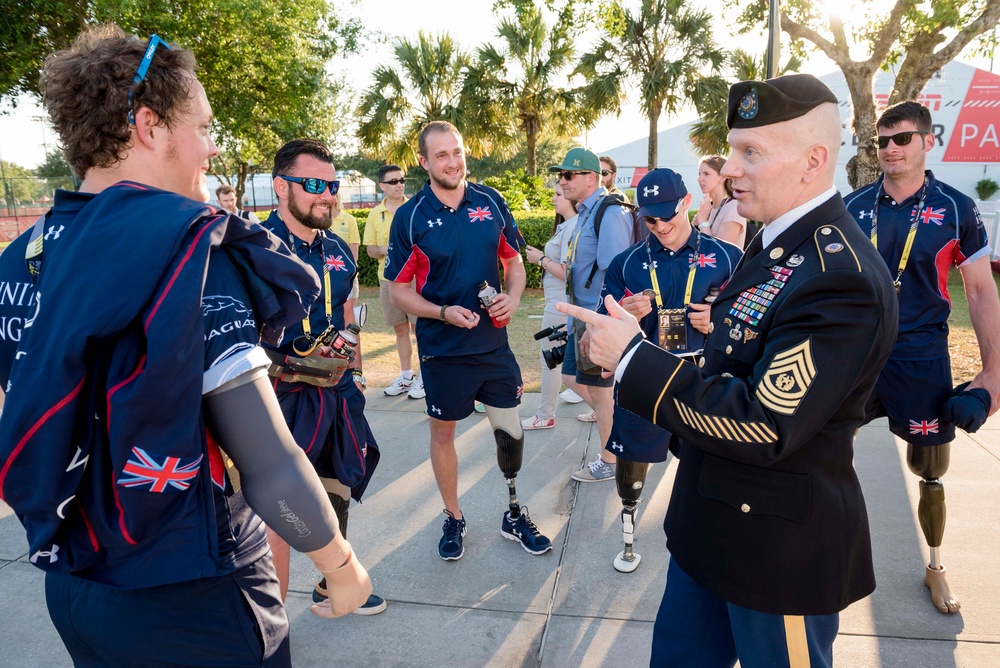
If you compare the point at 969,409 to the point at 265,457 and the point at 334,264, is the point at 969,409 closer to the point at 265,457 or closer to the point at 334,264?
the point at 334,264

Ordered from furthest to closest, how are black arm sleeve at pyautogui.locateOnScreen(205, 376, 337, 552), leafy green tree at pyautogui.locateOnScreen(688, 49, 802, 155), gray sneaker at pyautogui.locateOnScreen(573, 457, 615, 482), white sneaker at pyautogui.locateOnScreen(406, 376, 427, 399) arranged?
leafy green tree at pyautogui.locateOnScreen(688, 49, 802, 155) → white sneaker at pyautogui.locateOnScreen(406, 376, 427, 399) → gray sneaker at pyautogui.locateOnScreen(573, 457, 615, 482) → black arm sleeve at pyautogui.locateOnScreen(205, 376, 337, 552)

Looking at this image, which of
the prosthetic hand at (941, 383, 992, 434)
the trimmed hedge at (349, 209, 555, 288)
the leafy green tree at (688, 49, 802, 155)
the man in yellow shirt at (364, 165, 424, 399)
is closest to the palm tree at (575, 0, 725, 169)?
the leafy green tree at (688, 49, 802, 155)

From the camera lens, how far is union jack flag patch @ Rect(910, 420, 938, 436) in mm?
3209

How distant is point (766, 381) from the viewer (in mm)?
1544

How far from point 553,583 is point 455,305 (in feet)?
5.10

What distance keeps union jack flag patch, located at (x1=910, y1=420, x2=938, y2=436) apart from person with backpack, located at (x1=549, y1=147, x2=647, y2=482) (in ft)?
5.50

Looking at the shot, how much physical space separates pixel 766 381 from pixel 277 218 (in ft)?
7.78

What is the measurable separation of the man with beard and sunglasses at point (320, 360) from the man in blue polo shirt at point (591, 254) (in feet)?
5.41

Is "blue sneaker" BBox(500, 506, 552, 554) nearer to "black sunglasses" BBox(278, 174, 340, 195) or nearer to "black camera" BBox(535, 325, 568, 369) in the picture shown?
"black camera" BBox(535, 325, 568, 369)

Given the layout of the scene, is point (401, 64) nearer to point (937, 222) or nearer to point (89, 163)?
point (937, 222)

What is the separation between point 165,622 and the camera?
4.38 ft

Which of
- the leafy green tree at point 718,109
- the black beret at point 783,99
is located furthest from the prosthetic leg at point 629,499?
the leafy green tree at point 718,109

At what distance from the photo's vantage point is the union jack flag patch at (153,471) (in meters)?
1.20

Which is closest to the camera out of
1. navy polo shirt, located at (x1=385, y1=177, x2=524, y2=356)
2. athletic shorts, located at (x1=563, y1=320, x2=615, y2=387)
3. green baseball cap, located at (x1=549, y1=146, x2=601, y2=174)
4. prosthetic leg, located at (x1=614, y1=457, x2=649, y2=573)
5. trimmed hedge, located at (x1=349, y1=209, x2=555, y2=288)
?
prosthetic leg, located at (x1=614, y1=457, x2=649, y2=573)
